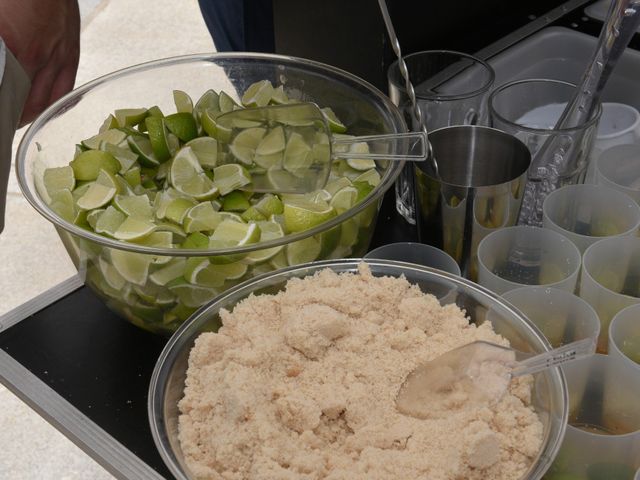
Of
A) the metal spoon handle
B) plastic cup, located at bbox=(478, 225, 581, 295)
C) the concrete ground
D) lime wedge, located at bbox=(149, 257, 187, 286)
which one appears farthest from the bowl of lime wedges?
the concrete ground

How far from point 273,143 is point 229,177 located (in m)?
0.06

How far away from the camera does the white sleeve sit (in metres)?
0.83

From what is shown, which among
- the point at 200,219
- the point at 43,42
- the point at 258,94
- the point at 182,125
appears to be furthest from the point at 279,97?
the point at 43,42

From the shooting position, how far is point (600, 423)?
66cm

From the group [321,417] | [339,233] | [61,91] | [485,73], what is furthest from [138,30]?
[321,417]

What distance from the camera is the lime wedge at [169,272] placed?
0.74 meters

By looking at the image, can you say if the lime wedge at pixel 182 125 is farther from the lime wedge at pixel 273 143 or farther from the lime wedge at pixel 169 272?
the lime wedge at pixel 169 272

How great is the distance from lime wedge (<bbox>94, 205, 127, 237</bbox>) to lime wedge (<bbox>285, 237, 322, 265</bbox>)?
184mm

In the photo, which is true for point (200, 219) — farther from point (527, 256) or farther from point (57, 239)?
point (57, 239)

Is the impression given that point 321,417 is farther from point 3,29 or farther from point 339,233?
point 3,29

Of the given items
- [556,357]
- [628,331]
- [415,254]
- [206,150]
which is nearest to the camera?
[556,357]

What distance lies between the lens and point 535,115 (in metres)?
1.06

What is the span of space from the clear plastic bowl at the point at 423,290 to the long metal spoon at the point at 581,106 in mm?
239

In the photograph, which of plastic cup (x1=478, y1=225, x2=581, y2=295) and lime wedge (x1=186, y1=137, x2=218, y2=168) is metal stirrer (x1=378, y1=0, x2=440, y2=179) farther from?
lime wedge (x1=186, y1=137, x2=218, y2=168)
